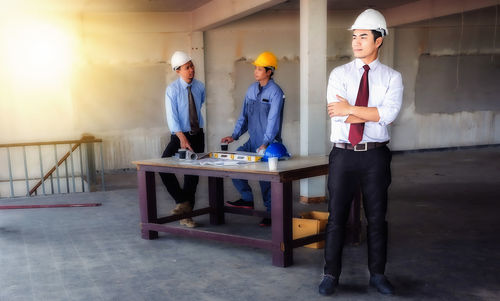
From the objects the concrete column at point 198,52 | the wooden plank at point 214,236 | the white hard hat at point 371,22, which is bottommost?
the wooden plank at point 214,236

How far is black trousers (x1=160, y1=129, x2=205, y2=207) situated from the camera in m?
5.12

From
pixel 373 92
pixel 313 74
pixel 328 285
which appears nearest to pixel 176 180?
pixel 313 74

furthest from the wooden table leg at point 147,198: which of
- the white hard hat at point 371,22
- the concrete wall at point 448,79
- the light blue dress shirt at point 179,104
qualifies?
the concrete wall at point 448,79

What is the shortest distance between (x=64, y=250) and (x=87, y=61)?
18.3ft

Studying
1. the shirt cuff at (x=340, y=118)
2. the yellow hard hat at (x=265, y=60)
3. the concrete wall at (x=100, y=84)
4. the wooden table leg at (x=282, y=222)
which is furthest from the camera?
the concrete wall at (x=100, y=84)

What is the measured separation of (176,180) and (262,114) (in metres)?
1.20

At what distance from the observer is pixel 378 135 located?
313cm

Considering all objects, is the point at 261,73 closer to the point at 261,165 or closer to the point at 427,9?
the point at 261,165

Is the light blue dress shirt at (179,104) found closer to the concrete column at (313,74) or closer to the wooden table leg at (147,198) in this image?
the wooden table leg at (147,198)

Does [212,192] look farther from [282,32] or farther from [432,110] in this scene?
[432,110]

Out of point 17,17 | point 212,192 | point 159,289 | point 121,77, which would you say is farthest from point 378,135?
point 17,17

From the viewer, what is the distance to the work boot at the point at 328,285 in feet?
10.9

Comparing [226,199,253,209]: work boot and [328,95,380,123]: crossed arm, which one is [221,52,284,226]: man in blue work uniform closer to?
[226,199,253,209]: work boot

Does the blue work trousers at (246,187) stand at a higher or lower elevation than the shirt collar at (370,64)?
lower
